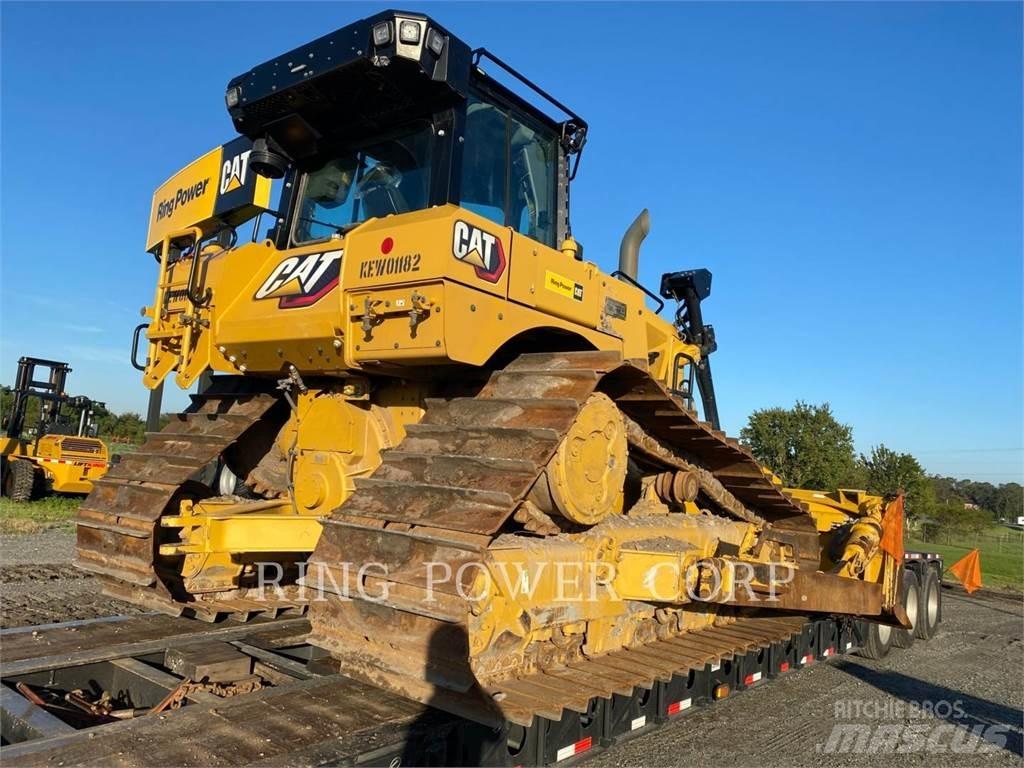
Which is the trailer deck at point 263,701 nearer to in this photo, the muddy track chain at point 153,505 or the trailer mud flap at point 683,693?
the trailer mud flap at point 683,693

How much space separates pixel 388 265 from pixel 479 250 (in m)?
0.46

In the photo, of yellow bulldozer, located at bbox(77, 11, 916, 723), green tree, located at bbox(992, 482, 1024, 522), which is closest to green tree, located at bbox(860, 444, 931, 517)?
yellow bulldozer, located at bbox(77, 11, 916, 723)

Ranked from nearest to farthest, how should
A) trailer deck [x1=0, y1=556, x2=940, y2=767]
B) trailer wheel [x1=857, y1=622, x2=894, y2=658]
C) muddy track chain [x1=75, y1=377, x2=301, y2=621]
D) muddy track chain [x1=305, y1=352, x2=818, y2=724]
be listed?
1. trailer deck [x1=0, y1=556, x2=940, y2=767]
2. muddy track chain [x1=305, y1=352, x2=818, y2=724]
3. muddy track chain [x1=75, y1=377, x2=301, y2=621]
4. trailer wheel [x1=857, y1=622, x2=894, y2=658]

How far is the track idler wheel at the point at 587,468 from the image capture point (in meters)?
3.79

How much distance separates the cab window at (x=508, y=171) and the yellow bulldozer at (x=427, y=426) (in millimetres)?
20

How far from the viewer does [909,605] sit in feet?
29.2

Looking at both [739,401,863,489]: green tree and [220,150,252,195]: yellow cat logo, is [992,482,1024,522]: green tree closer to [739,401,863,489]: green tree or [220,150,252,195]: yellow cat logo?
[739,401,863,489]: green tree

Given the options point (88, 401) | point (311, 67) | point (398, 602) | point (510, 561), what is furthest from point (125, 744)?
point (88, 401)

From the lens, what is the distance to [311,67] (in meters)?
4.37

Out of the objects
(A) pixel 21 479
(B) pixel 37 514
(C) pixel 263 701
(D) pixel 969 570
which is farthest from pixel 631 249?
(A) pixel 21 479

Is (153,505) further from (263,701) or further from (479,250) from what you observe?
(479,250)

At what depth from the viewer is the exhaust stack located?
256 inches

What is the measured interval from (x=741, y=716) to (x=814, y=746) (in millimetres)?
640

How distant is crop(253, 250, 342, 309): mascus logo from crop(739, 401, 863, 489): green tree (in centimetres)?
3185
